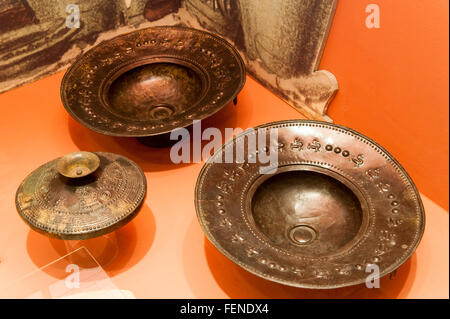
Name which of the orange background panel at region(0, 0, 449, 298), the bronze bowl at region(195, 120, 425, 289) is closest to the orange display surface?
the orange background panel at region(0, 0, 449, 298)

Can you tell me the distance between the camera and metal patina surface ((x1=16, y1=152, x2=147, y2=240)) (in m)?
2.44

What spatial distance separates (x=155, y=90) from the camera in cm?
369

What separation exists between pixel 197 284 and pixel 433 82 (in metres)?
1.54

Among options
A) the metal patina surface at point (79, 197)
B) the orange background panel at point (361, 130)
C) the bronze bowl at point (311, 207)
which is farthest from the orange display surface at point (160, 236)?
the metal patina surface at point (79, 197)

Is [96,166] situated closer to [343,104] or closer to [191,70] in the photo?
[191,70]

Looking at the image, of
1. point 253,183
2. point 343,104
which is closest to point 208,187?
point 253,183

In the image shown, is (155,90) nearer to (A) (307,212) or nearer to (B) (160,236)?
(B) (160,236)

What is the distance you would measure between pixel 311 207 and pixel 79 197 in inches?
48.5

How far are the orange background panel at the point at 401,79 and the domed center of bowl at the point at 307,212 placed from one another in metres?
0.42

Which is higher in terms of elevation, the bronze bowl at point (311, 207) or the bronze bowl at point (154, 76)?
the bronze bowl at point (154, 76)

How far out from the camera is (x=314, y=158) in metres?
2.84

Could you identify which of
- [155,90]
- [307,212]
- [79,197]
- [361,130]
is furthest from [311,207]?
[155,90]

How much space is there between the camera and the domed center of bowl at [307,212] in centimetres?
265

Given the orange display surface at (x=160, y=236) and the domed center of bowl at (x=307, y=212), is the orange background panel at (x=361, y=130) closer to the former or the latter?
the orange display surface at (x=160, y=236)
